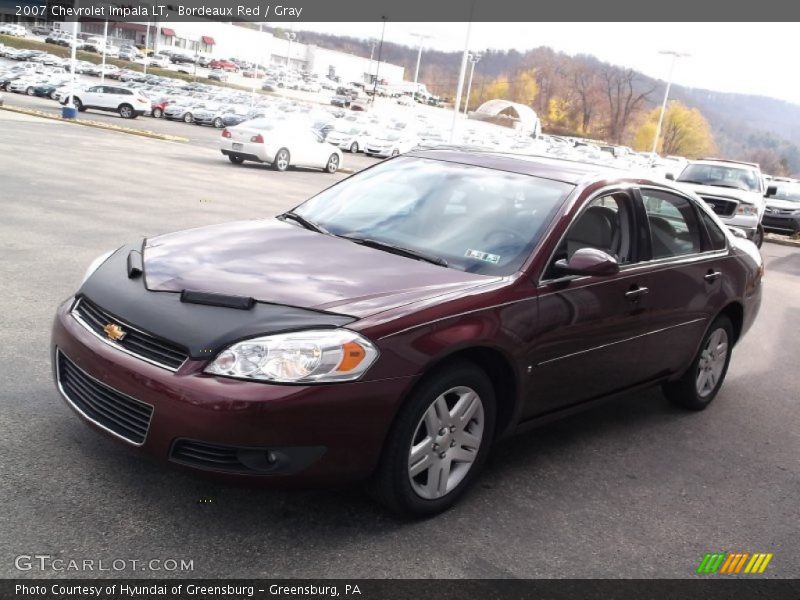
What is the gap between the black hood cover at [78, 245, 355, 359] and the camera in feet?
10.4

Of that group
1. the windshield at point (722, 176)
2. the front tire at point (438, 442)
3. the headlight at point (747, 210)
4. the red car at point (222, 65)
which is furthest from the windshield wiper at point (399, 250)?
the red car at point (222, 65)

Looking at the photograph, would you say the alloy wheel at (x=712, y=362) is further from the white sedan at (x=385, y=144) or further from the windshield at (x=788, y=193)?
Answer: the white sedan at (x=385, y=144)

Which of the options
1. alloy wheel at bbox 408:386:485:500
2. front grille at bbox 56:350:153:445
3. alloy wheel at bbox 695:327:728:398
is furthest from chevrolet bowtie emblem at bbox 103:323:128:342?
alloy wheel at bbox 695:327:728:398

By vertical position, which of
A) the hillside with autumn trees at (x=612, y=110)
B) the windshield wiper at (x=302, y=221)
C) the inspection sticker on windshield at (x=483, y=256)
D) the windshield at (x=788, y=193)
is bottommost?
the windshield wiper at (x=302, y=221)

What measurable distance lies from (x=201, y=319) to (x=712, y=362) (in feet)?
13.3

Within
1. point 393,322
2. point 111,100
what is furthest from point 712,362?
point 111,100

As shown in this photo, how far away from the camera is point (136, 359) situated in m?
3.25

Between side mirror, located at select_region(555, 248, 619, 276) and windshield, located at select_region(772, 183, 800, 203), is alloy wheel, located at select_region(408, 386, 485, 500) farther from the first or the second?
windshield, located at select_region(772, 183, 800, 203)

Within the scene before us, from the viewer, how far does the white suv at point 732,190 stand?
15977 mm

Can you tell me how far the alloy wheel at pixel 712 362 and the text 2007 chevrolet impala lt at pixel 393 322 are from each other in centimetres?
43

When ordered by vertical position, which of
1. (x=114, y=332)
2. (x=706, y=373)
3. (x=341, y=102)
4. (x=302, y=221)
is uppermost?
(x=341, y=102)

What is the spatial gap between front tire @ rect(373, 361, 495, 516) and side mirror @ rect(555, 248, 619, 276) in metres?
0.76

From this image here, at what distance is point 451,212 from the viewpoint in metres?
4.45

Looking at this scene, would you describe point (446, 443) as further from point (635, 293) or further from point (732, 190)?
point (732, 190)
